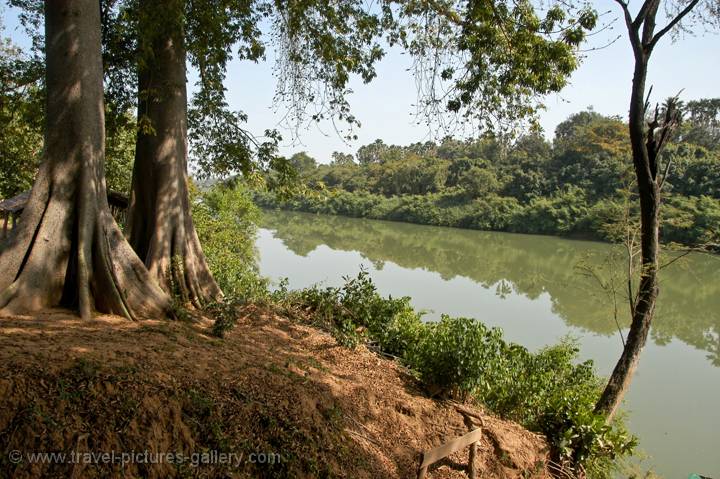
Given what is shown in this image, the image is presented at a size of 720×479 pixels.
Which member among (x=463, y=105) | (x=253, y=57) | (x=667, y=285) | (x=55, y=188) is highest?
(x=253, y=57)

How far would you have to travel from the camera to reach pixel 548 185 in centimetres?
3553

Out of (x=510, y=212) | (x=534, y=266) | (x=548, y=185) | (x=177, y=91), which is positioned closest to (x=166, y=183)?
(x=177, y=91)

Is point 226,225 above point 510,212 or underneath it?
underneath

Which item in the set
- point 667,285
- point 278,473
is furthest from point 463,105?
point 667,285

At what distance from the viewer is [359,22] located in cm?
627

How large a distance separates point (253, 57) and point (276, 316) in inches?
149

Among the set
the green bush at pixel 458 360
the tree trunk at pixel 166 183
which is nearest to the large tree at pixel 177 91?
the tree trunk at pixel 166 183

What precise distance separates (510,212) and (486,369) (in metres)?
32.6

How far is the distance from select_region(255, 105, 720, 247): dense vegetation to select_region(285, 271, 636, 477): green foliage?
1660 centimetres

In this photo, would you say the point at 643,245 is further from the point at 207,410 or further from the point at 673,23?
the point at 207,410

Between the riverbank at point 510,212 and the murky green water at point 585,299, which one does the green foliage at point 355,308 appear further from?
the riverbank at point 510,212

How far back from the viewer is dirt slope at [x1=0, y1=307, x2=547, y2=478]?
217cm

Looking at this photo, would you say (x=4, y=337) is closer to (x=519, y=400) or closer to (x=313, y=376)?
(x=313, y=376)

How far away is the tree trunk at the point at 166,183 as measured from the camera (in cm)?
523
